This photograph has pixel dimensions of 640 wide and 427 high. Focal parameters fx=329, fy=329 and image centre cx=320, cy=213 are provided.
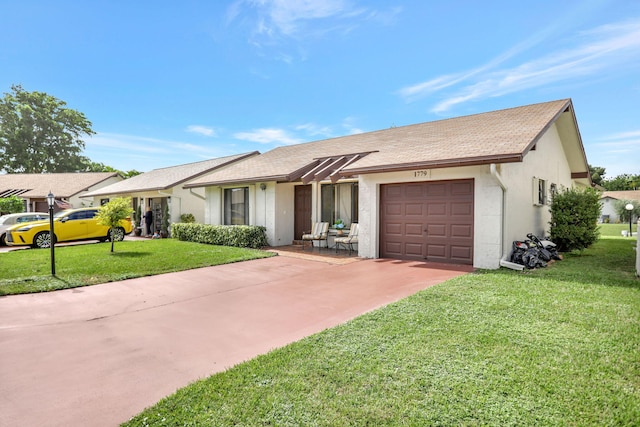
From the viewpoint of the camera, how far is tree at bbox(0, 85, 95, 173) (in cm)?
4334

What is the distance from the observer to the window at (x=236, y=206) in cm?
1563

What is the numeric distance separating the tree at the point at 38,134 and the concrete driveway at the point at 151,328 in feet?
167

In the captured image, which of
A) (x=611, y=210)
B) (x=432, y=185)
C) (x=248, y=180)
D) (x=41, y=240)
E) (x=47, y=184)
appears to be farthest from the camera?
(x=611, y=210)

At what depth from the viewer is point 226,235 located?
14.7 meters

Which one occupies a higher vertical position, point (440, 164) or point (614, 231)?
point (440, 164)

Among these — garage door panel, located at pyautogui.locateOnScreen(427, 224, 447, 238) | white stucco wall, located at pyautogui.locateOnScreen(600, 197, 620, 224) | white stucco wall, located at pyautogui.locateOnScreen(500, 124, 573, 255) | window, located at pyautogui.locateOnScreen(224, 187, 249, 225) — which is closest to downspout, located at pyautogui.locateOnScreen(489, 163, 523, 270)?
white stucco wall, located at pyautogui.locateOnScreen(500, 124, 573, 255)

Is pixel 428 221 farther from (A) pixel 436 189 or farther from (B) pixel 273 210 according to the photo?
(B) pixel 273 210

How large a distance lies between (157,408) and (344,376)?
5.53 feet

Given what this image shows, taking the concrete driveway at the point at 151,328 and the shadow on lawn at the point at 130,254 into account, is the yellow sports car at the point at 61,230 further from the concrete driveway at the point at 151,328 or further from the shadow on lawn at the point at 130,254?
the concrete driveway at the point at 151,328

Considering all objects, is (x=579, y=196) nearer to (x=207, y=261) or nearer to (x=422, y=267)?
(x=422, y=267)

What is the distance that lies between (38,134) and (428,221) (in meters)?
55.7

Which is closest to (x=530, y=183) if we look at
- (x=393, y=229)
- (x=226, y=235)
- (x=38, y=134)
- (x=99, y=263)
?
(x=393, y=229)

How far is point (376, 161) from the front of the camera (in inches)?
422

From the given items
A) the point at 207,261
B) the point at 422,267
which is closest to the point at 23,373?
the point at 207,261
